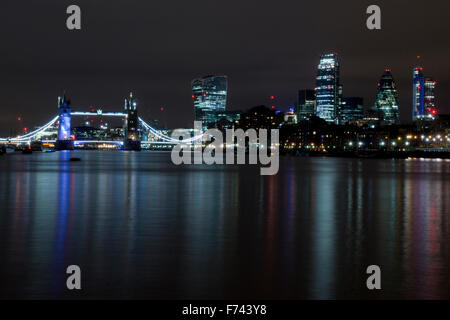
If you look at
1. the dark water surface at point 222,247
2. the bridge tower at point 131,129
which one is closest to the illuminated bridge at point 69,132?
the bridge tower at point 131,129

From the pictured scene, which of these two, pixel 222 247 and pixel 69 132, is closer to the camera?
pixel 222 247

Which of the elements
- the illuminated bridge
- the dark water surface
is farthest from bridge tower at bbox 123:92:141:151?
the dark water surface

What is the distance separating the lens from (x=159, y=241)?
14.0 meters

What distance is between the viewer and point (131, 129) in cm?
18925

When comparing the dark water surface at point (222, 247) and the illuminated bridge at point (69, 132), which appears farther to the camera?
the illuminated bridge at point (69, 132)

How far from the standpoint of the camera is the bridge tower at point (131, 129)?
611 ft

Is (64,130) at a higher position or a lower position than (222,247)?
higher

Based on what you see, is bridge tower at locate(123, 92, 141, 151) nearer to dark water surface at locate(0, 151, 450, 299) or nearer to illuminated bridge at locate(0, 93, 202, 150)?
illuminated bridge at locate(0, 93, 202, 150)

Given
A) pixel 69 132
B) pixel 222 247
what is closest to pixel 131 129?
pixel 69 132

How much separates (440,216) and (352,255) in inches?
351

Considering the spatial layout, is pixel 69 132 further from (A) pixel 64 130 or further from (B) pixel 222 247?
(B) pixel 222 247

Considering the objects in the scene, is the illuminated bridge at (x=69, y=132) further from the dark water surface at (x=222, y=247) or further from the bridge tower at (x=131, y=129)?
the dark water surface at (x=222, y=247)
